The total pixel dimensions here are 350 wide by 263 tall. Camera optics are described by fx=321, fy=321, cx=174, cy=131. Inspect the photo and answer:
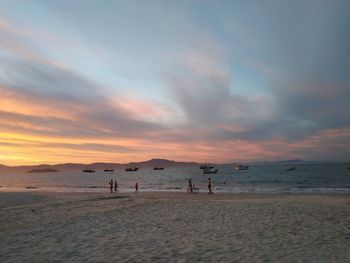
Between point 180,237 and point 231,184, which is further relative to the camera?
point 231,184

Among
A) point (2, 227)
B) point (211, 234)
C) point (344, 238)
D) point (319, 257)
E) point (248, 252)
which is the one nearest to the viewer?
point (319, 257)

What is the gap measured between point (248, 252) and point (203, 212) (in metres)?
7.80

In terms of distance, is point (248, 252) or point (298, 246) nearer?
point (248, 252)

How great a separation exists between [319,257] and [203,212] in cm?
862

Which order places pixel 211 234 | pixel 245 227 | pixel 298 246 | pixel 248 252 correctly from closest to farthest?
pixel 248 252, pixel 298 246, pixel 211 234, pixel 245 227

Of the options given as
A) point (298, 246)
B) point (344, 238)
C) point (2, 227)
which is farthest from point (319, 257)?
point (2, 227)

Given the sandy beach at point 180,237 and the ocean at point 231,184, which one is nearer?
the sandy beach at point 180,237

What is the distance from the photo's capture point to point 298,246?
9.05m

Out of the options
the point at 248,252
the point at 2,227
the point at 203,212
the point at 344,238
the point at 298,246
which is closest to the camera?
the point at 248,252

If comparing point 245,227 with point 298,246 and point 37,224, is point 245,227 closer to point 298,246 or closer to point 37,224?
point 298,246

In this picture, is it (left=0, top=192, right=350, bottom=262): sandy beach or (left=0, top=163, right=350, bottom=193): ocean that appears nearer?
(left=0, top=192, right=350, bottom=262): sandy beach

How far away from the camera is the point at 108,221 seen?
45.5 ft

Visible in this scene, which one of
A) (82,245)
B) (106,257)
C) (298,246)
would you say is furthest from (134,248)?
(298,246)

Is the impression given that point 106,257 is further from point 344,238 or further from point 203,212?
point 203,212
